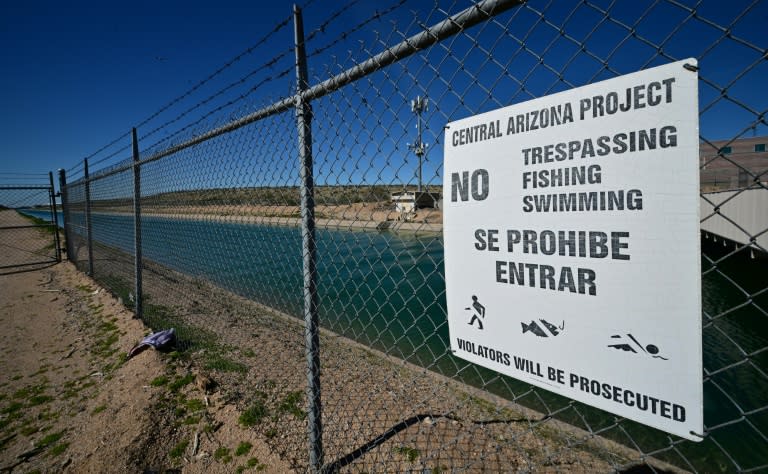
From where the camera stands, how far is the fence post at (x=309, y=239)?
6.91ft

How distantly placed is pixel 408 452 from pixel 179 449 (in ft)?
5.81

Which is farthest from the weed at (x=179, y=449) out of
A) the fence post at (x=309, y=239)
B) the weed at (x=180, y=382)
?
the fence post at (x=309, y=239)

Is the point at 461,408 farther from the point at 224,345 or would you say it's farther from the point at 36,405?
the point at 36,405

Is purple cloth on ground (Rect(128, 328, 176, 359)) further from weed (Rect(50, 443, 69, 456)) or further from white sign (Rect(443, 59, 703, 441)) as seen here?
white sign (Rect(443, 59, 703, 441))

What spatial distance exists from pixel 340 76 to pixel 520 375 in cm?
168

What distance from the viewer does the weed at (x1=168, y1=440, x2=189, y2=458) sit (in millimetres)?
2688

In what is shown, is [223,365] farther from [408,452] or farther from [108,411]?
[408,452]

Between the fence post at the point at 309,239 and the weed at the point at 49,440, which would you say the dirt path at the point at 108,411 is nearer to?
the weed at the point at 49,440

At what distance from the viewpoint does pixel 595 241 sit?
108 cm

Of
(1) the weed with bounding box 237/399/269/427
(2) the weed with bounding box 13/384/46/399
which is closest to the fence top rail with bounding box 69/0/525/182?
(1) the weed with bounding box 237/399/269/427

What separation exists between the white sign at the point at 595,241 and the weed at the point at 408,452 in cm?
170

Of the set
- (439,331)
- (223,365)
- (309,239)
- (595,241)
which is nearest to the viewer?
(595,241)

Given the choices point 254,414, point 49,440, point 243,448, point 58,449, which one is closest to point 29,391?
point 49,440

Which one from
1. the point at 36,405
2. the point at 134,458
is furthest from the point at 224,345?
the point at 134,458
